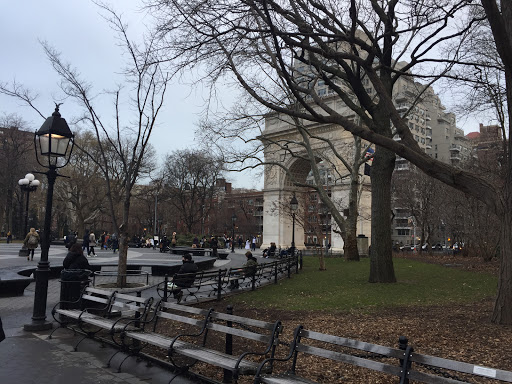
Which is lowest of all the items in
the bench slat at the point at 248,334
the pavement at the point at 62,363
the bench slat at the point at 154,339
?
the pavement at the point at 62,363

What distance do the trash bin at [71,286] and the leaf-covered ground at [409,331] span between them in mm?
3089

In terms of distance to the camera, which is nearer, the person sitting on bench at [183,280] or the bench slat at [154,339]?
the bench slat at [154,339]

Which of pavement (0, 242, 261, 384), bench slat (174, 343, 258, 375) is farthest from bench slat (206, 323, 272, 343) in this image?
pavement (0, 242, 261, 384)

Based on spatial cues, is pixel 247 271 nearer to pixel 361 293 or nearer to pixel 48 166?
pixel 361 293

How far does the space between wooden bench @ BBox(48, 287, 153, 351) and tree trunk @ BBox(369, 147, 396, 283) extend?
8.52 m

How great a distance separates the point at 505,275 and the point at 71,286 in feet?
25.8

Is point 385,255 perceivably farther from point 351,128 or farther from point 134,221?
point 134,221

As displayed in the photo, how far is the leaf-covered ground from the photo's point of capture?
518cm

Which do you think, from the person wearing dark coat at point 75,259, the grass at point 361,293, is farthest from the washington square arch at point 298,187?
the person wearing dark coat at point 75,259

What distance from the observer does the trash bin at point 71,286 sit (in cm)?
785

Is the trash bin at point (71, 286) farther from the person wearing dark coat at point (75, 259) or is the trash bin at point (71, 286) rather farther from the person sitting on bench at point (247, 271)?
the person sitting on bench at point (247, 271)

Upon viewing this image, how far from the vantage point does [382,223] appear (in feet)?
46.4

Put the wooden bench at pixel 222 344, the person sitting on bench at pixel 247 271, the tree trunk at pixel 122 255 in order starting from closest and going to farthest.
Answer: the wooden bench at pixel 222 344 → the tree trunk at pixel 122 255 → the person sitting on bench at pixel 247 271

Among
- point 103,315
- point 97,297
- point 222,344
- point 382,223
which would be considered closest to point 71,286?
point 97,297
